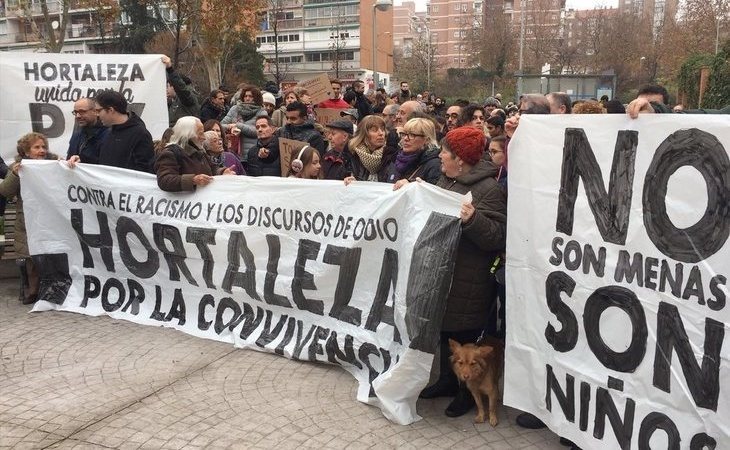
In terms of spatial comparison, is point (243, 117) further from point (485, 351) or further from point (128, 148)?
point (485, 351)

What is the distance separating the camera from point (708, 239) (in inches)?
105

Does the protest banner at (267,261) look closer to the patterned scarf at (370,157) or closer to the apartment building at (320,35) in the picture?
the patterned scarf at (370,157)

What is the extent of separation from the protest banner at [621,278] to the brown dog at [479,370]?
0.12 meters

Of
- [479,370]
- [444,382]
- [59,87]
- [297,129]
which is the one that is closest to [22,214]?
[59,87]

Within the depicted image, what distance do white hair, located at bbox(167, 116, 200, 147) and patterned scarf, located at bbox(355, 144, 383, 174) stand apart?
4.35ft

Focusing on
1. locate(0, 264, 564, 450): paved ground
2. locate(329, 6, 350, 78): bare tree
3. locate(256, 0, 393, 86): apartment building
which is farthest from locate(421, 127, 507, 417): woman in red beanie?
locate(256, 0, 393, 86): apartment building

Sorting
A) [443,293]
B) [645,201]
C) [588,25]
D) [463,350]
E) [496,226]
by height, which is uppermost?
[588,25]

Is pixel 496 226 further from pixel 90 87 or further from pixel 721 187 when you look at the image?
pixel 90 87

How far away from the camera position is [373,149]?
5.20m

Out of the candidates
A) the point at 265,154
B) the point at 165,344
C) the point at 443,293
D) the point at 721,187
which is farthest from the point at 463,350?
the point at 265,154

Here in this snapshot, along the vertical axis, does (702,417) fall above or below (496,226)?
below

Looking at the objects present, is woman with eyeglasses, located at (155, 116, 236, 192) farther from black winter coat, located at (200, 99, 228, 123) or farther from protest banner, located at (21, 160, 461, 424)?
black winter coat, located at (200, 99, 228, 123)

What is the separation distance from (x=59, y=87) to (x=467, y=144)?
512 centimetres

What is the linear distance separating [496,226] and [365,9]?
8222 cm
